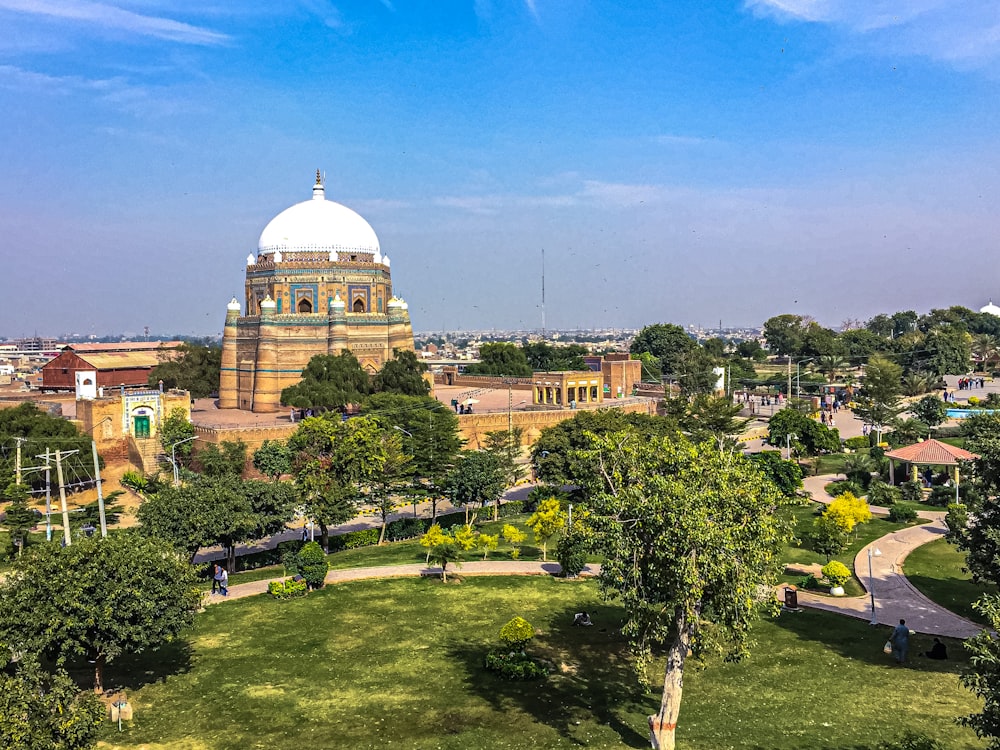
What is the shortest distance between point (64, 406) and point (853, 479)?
54332mm

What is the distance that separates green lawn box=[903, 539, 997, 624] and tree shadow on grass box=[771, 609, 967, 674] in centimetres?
274

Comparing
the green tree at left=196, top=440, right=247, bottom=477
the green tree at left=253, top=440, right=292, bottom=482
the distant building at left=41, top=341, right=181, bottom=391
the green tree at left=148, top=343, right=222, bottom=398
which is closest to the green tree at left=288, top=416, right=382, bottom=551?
the green tree at left=196, top=440, right=247, bottom=477

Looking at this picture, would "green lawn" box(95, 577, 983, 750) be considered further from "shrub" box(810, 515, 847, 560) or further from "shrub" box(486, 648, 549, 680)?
"shrub" box(810, 515, 847, 560)

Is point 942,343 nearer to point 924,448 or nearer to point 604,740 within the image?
point 924,448

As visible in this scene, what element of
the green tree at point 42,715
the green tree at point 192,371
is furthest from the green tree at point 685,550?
the green tree at point 192,371

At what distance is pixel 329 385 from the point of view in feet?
168

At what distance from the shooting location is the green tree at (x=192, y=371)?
6462cm

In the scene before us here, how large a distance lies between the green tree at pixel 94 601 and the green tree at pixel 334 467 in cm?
1221

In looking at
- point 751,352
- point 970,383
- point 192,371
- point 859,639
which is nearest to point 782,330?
point 751,352

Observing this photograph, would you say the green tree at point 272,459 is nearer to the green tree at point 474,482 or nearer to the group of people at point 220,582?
the green tree at point 474,482

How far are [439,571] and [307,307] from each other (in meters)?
37.4

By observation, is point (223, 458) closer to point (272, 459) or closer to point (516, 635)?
point (272, 459)

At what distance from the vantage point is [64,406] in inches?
2448

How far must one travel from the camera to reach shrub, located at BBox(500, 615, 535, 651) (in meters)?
19.7
